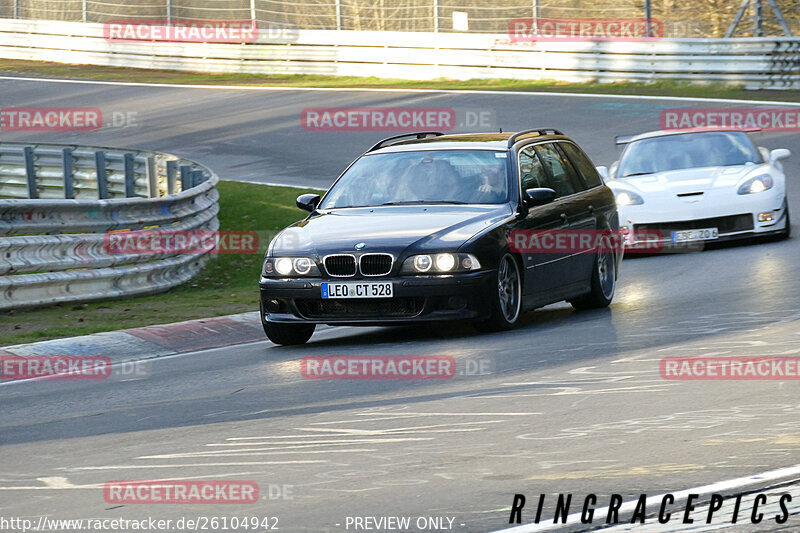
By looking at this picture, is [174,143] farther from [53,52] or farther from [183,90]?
[53,52]

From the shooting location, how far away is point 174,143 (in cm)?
2806

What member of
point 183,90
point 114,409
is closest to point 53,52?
point 183,90

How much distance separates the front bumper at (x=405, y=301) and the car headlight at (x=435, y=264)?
0.05 meters

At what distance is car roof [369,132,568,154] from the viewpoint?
11.7 metres

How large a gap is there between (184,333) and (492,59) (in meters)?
23.4

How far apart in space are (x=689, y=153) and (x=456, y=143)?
19.0 feet

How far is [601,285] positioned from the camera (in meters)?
12.2

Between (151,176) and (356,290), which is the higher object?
(356,290)

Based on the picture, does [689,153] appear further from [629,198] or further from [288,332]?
[288,332]
